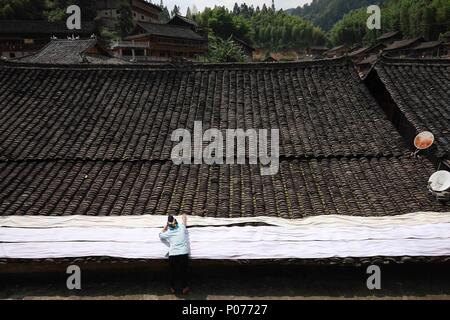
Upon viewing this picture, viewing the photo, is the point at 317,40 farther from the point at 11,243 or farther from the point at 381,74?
the point at 11,243

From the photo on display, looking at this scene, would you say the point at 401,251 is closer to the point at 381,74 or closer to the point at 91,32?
the point at 381,74

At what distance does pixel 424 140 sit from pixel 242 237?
6.10 metres

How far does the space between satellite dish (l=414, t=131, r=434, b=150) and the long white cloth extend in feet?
7.93

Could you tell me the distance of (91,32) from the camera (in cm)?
5278

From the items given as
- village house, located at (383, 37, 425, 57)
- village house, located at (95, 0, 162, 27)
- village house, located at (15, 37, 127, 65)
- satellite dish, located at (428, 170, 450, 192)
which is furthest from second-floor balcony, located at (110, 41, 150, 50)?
satellite dish, located at (428, 170, 450, 192)

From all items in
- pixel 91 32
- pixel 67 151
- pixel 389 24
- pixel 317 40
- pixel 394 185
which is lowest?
pixel 394 185

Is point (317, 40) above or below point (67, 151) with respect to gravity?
above

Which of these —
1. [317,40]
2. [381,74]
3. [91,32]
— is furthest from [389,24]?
[381,74]

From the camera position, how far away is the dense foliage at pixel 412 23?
71.4 m

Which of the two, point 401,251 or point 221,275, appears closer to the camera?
point 401,251

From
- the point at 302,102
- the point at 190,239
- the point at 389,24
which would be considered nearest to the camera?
the point at 190,239

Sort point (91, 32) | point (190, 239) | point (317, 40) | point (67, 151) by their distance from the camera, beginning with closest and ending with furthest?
point (190, 239) < point (67, 151) < point (91, 32) < point (317, 40)

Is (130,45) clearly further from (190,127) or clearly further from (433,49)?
(433,49)
